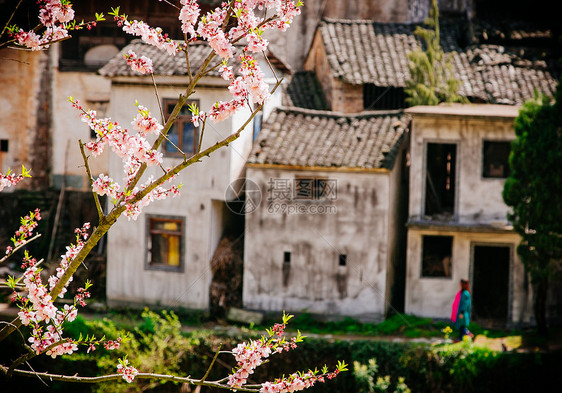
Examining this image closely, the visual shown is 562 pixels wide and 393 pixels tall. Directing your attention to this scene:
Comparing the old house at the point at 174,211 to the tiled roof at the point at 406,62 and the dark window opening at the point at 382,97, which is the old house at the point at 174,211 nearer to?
the tiled roof at the point at 406,62

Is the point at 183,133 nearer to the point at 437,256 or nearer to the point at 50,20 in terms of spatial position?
the point at 437,256

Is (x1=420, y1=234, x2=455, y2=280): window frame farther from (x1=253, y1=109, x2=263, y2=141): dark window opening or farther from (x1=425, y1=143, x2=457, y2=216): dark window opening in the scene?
(x1=253, y1=109, x2=263, y2=141): dark window opening

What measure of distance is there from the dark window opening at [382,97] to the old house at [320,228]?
414 cm

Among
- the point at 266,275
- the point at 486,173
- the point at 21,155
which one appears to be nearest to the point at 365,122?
the point at 486,173

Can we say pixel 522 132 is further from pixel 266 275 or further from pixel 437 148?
pixel 266 275

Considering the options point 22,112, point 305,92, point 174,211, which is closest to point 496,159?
point 305,92

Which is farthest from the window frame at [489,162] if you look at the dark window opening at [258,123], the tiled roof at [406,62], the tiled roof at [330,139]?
the dark window opening at [258,123]

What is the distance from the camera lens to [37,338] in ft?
15.7

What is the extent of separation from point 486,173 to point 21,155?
44.1 feet

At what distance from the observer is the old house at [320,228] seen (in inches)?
599

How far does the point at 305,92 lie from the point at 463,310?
957 cm

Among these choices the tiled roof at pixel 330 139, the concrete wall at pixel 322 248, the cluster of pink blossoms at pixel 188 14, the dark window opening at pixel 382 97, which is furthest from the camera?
the dark window opening at pixel 382 97

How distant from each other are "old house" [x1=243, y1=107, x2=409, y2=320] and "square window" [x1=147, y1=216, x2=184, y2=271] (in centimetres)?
164

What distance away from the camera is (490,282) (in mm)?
15930
